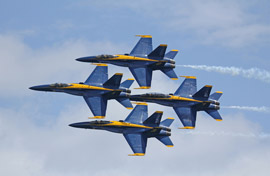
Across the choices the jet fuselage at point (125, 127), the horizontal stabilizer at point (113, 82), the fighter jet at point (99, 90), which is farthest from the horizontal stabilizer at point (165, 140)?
the horizontal stabilizer at point (113, 82)

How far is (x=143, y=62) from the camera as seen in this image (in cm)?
15438

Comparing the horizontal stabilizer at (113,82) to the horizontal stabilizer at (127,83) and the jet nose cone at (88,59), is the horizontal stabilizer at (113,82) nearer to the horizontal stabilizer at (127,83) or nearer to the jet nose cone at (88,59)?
the horizontal stabilizer at (127,83)

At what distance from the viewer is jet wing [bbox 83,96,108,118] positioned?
150 m

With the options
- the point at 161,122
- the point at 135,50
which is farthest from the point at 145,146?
the point at 135,50

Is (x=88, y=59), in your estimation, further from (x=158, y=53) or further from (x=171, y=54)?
(x=171, y=54)

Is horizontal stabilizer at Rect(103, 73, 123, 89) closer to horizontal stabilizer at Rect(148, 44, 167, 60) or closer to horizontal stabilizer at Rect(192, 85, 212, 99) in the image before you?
horizontal stabilizer at Rect(148, 44, 167, 60)

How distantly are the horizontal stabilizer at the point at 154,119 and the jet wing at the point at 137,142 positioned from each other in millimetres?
2114

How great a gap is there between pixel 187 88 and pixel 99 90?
14.4 metres

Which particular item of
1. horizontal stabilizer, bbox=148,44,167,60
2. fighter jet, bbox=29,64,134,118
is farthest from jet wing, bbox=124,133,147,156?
horizontal stabilizer, bbox=148,44,167,60

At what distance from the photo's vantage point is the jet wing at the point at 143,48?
156 meters

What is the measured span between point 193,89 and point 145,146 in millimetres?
13012

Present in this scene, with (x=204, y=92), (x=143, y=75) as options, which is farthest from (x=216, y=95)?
(x=143, y=75)

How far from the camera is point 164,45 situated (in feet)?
504

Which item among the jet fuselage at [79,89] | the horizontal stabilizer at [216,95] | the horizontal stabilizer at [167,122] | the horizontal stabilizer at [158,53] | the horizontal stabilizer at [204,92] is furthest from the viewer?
the horizontal stabilizer at [216,95]
